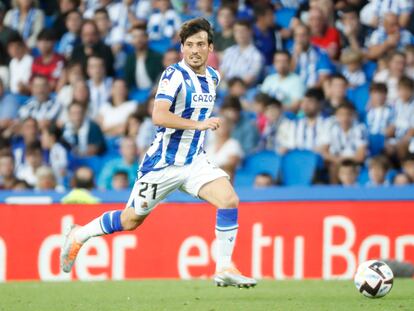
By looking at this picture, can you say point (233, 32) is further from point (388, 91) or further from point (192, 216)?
point (192, 216)

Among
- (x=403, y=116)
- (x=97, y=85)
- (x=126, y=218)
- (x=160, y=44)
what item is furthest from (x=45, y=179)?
(x=126, y=218)

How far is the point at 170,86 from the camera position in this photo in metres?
8.39

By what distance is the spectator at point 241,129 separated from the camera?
13.8 m

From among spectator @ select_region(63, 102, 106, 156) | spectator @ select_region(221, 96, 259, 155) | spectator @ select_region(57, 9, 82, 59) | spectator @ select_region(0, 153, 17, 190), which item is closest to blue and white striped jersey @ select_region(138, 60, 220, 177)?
spectator @ select_region(221, 96, 259, 155)

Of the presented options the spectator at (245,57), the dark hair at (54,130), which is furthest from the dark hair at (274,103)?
the dark hair at (54,130)

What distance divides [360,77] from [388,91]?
655 mm

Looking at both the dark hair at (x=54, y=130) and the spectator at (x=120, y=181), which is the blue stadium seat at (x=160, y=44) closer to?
the dark hair at (x=54, y=130)

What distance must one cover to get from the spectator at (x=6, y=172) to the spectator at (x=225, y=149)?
8.39 feet

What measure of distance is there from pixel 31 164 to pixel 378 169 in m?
4.54

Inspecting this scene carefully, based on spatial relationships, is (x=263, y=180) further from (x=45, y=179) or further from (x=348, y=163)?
(x=45, y=179)

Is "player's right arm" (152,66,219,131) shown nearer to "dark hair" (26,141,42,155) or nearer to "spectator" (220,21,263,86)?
"dark hair" (26,141,42,155)

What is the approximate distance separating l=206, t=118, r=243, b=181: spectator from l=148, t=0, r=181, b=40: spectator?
8.53ft

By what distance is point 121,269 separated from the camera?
12.1m

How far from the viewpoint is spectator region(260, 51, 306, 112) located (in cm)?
1419
